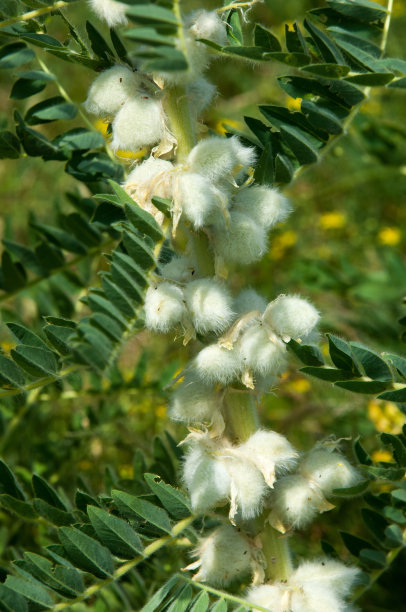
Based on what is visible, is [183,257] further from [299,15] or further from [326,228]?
[299,15]

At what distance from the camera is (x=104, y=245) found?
206 centimetres

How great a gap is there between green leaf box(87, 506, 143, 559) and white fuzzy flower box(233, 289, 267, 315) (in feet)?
1.57

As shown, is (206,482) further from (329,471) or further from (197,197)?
(197,197)

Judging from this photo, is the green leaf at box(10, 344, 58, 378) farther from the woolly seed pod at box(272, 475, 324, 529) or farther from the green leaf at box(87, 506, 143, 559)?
the woolly seed pod at box(272, 475, 324, 529)

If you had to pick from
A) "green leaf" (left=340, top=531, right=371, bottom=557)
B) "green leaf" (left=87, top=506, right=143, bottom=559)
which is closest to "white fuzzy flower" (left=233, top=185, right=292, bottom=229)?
"green leaf" (left=87, top=506, right=143, bottom=559)

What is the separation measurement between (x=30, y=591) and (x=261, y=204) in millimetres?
824

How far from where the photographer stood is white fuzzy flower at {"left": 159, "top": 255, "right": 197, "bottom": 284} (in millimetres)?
1413

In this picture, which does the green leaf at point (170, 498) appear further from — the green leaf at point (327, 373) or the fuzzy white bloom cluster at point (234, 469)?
the green leaf at point (327, 373)

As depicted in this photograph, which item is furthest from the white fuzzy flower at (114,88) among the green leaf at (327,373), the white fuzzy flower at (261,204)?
the green leaf at (327,373)

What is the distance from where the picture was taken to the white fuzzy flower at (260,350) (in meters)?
1.34

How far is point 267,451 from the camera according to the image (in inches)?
54.3

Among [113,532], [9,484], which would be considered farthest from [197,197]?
[9,484]

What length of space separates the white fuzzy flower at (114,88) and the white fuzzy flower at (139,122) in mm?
22

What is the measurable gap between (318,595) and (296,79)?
104cm
